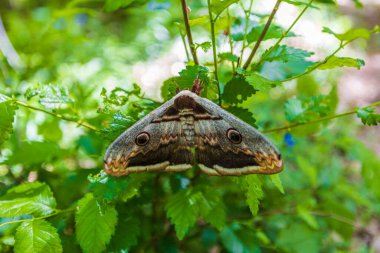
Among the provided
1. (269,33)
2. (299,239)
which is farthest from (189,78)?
(299,239)

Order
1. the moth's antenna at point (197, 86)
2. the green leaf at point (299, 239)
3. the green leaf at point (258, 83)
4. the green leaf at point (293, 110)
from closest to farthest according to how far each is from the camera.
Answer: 1. the green leaf at point (258, 83)
2. the moth's antenna at point (197, 86)
3. the green leaf at point (293, 110)
4. the green leaf at point (299, 239)

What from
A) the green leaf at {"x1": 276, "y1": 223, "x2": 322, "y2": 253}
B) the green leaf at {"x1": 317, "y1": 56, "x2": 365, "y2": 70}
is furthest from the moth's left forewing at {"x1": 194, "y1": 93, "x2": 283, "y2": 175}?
the green leaf at {"x1": 276, "y1": 223, "x2": 322, "y2": 253}

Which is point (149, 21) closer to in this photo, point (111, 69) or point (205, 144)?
point (111, 69)

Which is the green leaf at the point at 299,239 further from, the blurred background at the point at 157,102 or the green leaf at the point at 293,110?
the green leaf at the point at 293,110

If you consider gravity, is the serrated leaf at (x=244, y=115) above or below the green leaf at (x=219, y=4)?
below

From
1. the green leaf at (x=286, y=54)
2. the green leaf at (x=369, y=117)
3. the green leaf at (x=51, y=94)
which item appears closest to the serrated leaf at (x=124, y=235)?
the green leaf at (x=51, y=94)

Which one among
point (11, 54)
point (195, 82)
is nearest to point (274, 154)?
point (195, 82)

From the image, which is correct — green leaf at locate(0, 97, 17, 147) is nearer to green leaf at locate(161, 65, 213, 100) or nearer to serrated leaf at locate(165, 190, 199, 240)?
green leaf at locate(161, 65, 213, 100)
